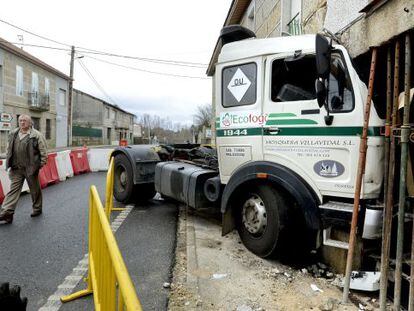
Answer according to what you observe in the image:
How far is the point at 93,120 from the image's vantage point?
54156 millimetres

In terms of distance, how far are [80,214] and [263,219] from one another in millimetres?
3876

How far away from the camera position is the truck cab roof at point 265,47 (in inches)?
170

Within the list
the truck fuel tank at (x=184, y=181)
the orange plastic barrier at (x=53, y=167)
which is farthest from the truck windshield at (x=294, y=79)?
the orange plastic barrier at (x=53, y=167)

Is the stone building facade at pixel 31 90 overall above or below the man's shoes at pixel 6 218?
above

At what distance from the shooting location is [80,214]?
22.4ft

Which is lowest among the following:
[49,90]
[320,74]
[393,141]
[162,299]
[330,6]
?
[162,299]

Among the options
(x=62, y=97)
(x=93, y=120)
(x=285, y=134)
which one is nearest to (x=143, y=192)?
(x=285, y=134)

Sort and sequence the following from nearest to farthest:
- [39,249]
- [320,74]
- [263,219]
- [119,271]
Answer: [119,271], [320,74], [263,219], [39,249]

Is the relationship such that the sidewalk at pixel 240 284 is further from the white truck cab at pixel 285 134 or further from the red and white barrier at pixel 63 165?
the red and white barrier at pixel 63 165

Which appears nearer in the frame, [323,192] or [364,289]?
[364,289]

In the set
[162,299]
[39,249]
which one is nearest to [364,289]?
[162,299]

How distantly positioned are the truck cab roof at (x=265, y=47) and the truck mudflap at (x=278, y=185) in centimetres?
141

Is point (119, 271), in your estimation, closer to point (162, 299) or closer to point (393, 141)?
point (162, 299)

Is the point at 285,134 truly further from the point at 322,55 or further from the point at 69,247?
the point at 69,247
